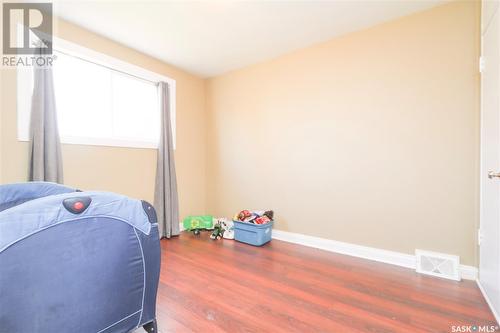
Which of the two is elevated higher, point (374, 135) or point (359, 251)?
point (374, 135)

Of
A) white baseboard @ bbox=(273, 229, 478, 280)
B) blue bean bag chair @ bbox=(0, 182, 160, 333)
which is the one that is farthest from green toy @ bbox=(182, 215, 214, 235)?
blue bean bag chair @ bbox=(0, 182, 160, 333)

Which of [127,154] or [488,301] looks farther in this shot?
[127,154]

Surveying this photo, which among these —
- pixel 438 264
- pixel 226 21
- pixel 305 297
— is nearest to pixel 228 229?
pixel 305 297

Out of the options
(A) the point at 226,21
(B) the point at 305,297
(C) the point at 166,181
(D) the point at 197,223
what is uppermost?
(A) the point at 226,21

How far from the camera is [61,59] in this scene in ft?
7.22

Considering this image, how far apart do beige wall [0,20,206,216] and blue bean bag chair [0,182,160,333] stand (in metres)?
1.55

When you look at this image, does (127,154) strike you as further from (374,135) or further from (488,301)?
(488,301)

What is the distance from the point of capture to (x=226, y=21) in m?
2.17

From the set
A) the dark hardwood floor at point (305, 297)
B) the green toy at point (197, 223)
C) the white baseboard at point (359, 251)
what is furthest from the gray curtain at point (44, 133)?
the white baseboard at point (359, 251)

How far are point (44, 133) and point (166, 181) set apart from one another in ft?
4.27

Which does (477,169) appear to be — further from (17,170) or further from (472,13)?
(17,170)

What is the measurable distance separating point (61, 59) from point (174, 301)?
2.52 meters

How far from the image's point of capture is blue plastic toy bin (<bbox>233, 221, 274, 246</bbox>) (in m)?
2.64

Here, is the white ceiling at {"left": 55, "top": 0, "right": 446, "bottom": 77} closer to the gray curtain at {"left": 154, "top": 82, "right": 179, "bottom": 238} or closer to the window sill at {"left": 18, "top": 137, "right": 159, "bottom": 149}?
the gray curtain at {"left": 154, "top": 82, "right": 179, "bottom": 238}
